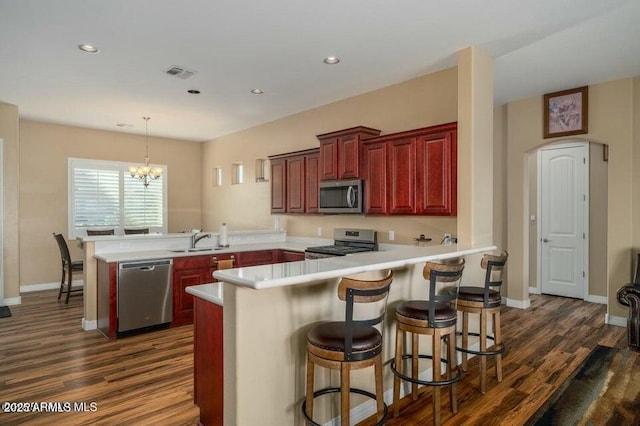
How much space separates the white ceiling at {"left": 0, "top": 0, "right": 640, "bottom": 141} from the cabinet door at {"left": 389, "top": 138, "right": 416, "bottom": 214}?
86 centimetres

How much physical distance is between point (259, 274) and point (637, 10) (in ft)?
11.6

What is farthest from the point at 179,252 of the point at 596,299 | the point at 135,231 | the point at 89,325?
the point at 596,299

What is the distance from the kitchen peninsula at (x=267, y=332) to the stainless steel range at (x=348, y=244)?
199 cm

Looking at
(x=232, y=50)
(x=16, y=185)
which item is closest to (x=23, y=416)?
(x=232, y=50)

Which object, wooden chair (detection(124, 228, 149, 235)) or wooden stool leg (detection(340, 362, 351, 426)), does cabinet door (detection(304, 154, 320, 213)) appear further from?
wooden stool leg (detection(340, 362, 351, 426))

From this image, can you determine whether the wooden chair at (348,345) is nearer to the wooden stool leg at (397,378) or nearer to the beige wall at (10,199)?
the wooden stool leg at (397,378)

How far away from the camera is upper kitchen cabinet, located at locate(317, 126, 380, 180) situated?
4.52 metres

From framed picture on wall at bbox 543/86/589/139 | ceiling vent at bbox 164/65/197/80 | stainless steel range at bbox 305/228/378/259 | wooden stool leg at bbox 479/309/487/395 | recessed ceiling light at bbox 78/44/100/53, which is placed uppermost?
ceiling vent at bbox 164/65/197/80

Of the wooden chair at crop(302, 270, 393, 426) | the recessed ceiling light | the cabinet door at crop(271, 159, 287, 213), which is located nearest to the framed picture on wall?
the cabinet door at crop(271, 159, 287, 213)

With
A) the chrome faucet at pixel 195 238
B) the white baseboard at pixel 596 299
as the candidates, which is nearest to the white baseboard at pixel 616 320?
the white baseboard at pixel 596 299

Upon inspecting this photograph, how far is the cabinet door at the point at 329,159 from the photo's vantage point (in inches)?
188

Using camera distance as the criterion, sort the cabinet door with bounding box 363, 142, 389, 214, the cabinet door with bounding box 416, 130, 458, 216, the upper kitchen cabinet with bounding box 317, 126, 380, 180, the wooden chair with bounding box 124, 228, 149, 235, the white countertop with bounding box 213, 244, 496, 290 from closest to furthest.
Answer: the white countertop with bounding box 213, 244, 496, 290, the cabinet door with bounding box 416, 130, 458, 216, the cabinet door with bounding box 363, 142, 389, 214, the upper kitchen cabinet with bounding box 317, 126, 380, 180, the wooden chair with bounding box 124, 228, 149, 235

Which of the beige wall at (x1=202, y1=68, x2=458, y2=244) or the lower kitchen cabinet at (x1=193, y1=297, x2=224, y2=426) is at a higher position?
the beige wall at (x1=202, y1=68, x2=458, y2=244)

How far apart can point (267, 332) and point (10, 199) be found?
5.57 m
